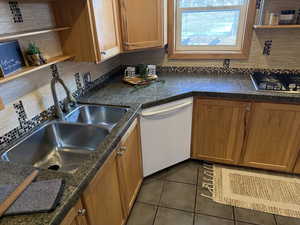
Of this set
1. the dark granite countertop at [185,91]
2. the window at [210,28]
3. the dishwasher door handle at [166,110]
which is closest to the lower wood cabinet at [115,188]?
the dishwasher door handle at [166,110]

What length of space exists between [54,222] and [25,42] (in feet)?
3.56

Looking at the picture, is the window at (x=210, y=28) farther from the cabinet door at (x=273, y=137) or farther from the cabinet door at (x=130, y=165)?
the cabinet door at (x=130, y=165)

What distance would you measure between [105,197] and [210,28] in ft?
6.49

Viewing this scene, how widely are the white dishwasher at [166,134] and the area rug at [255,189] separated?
41 centimetres

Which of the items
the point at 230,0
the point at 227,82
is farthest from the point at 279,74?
the point at 230,0

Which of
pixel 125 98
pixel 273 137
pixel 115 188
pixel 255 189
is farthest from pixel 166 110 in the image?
pixel 255 189

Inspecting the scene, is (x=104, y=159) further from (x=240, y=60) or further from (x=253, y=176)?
(x=240, y=60)

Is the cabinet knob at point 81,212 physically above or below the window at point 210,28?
below

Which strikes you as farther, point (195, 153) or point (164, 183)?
point (195, 153)

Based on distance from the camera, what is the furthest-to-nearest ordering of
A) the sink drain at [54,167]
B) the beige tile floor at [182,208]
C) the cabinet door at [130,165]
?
the beige tile floor at [182,208] < the cabinet door at [130,165] < the sink drain at [54,167]

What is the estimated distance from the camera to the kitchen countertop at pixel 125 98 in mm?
874

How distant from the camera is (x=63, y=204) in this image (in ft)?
2.79

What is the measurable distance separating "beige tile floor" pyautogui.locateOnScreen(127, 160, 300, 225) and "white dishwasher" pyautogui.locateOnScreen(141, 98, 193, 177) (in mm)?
167

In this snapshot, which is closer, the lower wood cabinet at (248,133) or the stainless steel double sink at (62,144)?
the stainless steel double sink at (62,144)
